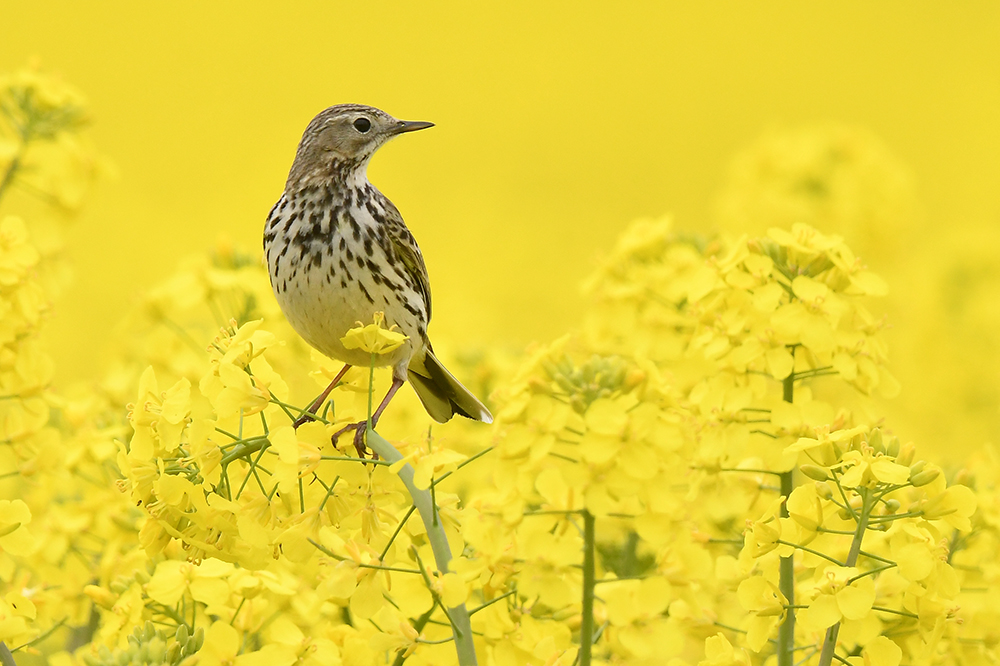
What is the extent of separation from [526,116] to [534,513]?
2321 centimetres

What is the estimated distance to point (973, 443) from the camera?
7.64 metres

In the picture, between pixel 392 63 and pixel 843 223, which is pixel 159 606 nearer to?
pixel 843 223

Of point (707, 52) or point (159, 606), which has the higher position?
point (707, 52)

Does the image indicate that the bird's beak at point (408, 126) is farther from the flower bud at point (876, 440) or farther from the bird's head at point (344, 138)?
the flower bud at point (876, 440)

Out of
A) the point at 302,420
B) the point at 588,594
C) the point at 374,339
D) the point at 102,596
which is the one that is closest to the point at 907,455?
the point at 588,594

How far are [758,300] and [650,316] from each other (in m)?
1.45

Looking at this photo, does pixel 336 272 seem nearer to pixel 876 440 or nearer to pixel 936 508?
pixel 876 440

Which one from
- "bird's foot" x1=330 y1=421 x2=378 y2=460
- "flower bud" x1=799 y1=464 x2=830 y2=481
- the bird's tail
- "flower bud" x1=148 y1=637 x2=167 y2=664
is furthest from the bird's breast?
"flower bud" x1=799 y1=464 x2=830 y2=481

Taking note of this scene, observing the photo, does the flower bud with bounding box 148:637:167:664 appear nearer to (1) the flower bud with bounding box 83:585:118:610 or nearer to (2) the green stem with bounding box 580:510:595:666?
(1) the flower bud with bounding box 83:585:118:610

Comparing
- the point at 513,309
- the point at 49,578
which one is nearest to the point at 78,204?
the point at 49,578

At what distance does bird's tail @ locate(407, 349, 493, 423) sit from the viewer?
3.67 meters

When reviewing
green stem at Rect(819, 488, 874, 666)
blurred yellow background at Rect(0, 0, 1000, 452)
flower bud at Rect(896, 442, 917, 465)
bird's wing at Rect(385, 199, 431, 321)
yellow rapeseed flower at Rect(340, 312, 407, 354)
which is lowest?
green stem at Rect(819, 488, 874, 666)

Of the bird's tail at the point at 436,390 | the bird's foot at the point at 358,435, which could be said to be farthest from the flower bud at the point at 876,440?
the bird's tail at the point at 436,390

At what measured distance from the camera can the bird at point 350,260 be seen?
3346mm
